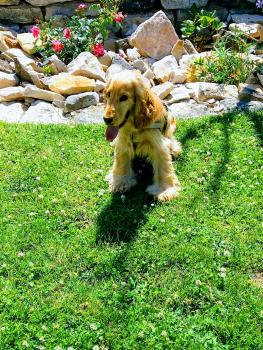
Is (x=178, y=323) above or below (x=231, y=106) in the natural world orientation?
below

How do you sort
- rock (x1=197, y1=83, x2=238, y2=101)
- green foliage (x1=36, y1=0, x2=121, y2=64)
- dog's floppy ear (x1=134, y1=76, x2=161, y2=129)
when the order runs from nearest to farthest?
dog's floppy ear (x1=134, y1=76, x2=161, y2=129) → rock (x1=197, y1=83, x2=238, y2=101) → green foliage (x1=36, y1=0, x2=121, y2=64)

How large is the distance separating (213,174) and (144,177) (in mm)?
915

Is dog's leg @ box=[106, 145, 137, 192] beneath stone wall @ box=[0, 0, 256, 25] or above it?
beneath

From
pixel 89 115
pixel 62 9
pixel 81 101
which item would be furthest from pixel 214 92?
pixel 62 9

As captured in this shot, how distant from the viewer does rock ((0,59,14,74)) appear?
885cm

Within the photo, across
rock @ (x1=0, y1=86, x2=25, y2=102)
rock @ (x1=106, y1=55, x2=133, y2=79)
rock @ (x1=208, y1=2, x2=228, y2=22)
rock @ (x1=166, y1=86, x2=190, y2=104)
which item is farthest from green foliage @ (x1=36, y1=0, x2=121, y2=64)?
rock @ (x1=208, y1=2, x2=228, y2=22)

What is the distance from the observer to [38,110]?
784 centimetres

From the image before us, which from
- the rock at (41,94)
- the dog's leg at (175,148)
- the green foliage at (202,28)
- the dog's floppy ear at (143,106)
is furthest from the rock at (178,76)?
the dog's floppy ear at (143,106)

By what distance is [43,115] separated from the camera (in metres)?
7.72

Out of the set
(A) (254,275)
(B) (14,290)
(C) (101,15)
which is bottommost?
(B) (14,290)

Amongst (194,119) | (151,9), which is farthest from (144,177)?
(151,9)

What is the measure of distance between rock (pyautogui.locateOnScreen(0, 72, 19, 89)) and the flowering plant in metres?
0.89

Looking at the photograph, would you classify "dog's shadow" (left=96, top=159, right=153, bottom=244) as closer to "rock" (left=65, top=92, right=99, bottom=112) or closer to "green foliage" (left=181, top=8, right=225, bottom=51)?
"rock" (left=65, top=92, right=99, bottom=112)

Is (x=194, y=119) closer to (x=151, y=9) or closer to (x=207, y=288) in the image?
(x=207, y=288)
